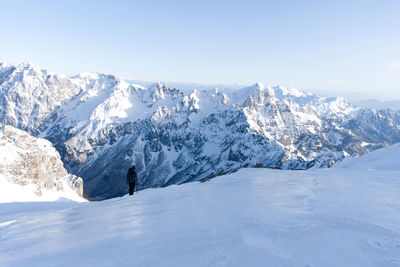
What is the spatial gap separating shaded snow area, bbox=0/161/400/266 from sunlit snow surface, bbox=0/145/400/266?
0.02 meters

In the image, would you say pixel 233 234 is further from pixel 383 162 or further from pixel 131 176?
pixel 383 162

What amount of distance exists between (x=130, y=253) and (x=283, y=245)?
149 inches

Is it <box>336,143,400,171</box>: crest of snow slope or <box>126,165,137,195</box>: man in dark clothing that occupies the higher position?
<box>336,143,400,171</box>: crest of snow slope

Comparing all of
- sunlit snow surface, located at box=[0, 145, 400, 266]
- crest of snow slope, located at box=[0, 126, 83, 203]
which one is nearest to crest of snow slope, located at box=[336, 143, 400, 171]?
sunlit snow surface, located at box=[0, 145, 400, 266]

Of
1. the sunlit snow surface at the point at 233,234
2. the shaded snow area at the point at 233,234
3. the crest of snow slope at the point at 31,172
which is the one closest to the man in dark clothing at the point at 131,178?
the sunlit snow surface at the point at 233,234

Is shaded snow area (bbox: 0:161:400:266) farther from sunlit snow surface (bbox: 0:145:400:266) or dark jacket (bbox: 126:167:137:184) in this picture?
dark jacket (bbox: 126:167:137:184)

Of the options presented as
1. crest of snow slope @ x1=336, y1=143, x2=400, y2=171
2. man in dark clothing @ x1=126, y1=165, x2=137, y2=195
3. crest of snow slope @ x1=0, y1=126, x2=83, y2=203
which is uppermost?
crest of snow slope @ x1=336, y1=143, x2=400, y2=171

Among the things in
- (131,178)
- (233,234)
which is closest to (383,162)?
(131,178)

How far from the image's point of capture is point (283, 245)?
6.62 m

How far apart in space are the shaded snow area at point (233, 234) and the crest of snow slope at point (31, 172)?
302 feet

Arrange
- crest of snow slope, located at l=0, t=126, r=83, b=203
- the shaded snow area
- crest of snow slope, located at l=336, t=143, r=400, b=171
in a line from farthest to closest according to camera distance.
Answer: crest of snow slope, located at l=0, t=126, r=83, b=203 < crest of snow slope, located at l=336, t=143, r=400, b=171 < the shaded snow area

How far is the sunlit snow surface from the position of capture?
614 cm

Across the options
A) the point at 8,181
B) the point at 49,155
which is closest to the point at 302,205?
the point at 8,181

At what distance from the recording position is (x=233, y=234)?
24.9 feet
